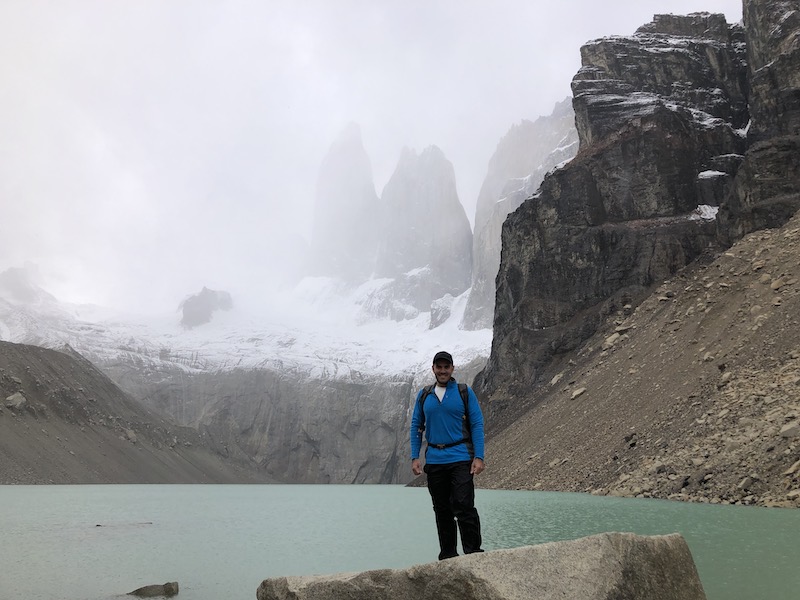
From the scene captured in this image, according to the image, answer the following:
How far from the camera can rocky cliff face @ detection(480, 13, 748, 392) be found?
57594 mm

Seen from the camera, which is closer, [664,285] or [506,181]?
[664,285]

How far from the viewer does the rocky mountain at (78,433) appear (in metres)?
67.8

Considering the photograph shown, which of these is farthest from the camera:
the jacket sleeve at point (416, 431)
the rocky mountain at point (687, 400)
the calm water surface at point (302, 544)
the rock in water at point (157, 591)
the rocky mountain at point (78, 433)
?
the rocky mountain at point (78, 433)

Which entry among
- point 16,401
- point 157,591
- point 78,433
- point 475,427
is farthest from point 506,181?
point 475,427

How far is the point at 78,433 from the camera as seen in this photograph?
78.5 meters

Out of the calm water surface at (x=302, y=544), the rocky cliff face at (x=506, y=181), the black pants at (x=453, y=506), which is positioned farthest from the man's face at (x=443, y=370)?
the rocky cliff face at (x=506, y=181)

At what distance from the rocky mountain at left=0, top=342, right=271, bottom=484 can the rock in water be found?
61134 millimetres

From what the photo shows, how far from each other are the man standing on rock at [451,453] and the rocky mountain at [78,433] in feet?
211

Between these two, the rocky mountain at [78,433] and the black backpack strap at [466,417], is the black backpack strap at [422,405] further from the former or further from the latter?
the rocky mountain at [78,433]

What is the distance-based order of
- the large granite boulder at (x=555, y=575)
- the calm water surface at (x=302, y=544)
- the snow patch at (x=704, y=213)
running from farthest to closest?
the snow patch at (x=704, y=213) → the calm water surface at (x=302, y=544) → the large granite boulder at (x=555, y=575)

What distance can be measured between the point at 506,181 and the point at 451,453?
597ft

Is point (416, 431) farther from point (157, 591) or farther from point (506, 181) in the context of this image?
point (506, 181)

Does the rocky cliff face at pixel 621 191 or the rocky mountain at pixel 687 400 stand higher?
the rocky cliff face at pixel 621 191

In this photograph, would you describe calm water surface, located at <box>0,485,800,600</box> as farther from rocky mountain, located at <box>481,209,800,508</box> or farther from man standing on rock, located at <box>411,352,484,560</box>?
rocky mountain, located at <box>481,209,800,508</box>
